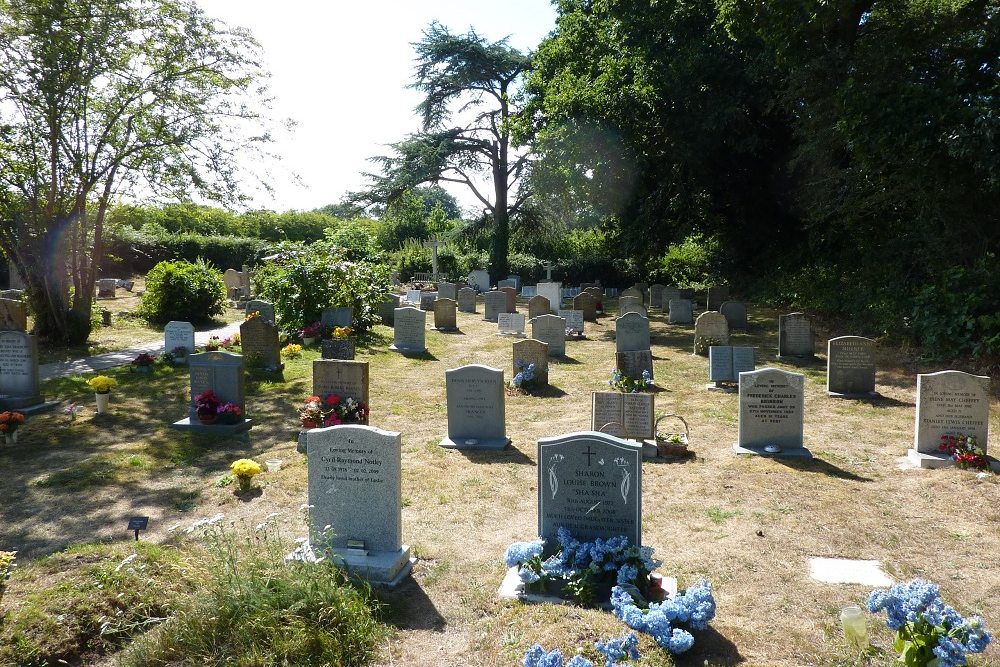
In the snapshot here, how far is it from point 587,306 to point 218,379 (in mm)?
15025

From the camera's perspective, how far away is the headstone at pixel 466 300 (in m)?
26.7

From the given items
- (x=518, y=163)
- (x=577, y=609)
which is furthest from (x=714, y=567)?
(x=518, y=163)

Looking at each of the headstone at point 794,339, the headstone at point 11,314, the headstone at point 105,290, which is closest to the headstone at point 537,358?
the headstone at point 794,339

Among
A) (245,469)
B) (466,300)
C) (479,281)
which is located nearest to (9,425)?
(245,469)

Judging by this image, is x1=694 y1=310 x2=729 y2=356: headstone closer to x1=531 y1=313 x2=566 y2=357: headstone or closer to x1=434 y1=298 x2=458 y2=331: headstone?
x1=531 y1=313 x2=566 y2=357: headstone

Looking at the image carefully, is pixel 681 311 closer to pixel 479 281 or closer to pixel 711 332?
pixel 711 332

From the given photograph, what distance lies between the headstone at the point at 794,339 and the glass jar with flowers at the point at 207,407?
11.8 metres

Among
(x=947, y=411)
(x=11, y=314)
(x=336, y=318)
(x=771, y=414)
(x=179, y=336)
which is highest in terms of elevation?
(x=11, y=314)

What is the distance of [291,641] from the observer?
455cm

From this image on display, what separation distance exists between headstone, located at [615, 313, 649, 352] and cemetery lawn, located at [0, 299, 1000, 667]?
2946 mm

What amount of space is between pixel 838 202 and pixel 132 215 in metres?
19.3

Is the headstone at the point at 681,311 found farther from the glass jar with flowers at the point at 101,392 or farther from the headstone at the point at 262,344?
the glass jar with flowers at the point at 101,392

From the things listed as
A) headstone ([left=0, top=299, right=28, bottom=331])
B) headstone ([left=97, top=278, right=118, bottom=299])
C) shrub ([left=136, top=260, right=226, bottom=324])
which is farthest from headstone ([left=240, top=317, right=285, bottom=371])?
headstone ([left=97, top=278, right=118, bottom=299])

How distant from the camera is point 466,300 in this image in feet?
87.9
